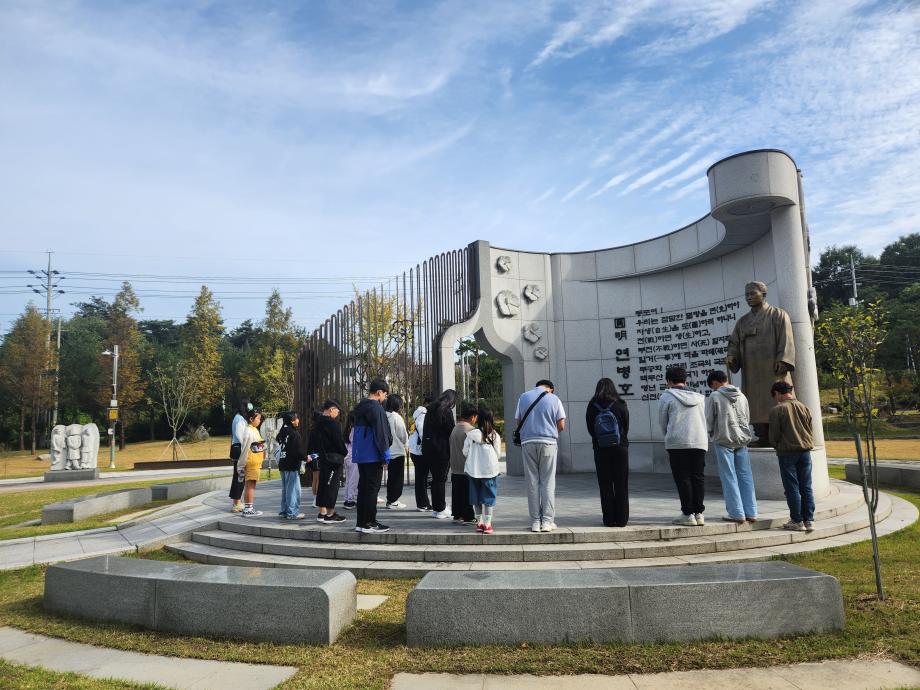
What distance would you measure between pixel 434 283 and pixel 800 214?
6.51m

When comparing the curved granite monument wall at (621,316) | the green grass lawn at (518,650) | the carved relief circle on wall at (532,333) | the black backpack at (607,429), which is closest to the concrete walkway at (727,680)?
the green grass lawn at (518,650)

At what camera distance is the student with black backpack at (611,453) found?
6141 mm

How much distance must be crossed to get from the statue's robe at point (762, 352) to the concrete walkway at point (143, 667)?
7.05 metres

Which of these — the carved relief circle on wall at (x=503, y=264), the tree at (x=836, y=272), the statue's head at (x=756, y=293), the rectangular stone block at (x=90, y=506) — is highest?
the tree at (x=836, y=272)

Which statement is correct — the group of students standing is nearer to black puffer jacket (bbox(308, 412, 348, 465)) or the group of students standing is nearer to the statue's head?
black puffer jacket (bbox(308, 412, 348, 465))

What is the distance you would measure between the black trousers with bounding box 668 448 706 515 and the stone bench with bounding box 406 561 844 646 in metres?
2.35

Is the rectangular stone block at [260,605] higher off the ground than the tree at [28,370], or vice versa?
the tree at [28,370]

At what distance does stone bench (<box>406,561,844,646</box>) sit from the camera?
12.0 feet

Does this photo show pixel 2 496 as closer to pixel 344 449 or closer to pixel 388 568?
pixel 344 449

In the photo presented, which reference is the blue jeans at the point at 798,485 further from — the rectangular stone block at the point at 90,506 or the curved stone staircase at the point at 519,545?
the rectangular stone block at the point at 90,506

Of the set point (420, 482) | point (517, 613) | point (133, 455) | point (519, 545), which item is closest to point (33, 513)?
point (420, 482)

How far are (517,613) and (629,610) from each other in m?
0.70

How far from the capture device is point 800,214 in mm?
8734

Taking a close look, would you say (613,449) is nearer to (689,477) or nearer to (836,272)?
(689,477)
